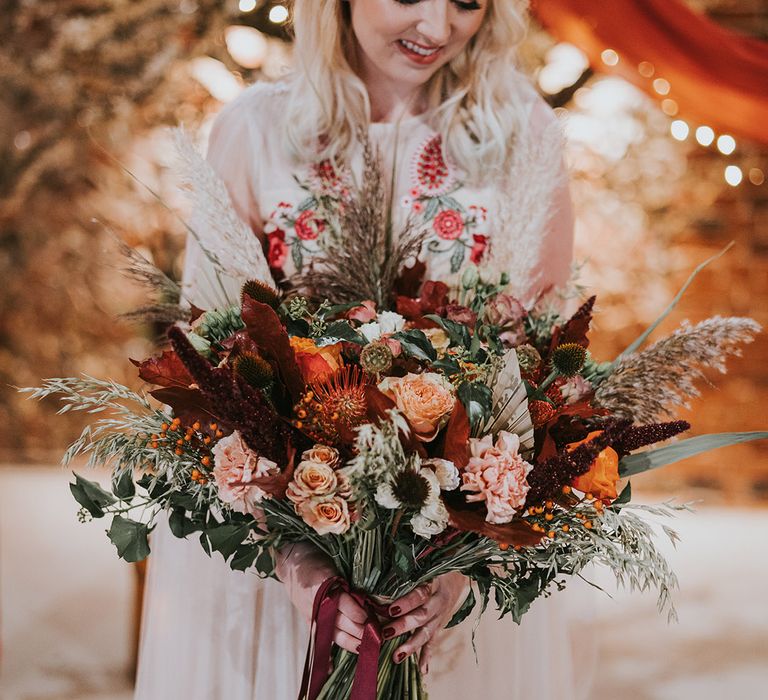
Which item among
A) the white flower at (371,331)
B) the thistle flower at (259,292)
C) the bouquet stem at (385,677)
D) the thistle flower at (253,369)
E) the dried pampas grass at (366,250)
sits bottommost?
the bouquet stem at (385,677)

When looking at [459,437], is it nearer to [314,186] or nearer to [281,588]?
[281,588]

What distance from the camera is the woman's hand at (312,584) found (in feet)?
3.53

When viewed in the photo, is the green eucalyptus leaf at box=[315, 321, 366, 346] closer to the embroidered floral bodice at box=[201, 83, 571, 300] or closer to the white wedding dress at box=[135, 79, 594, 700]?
the white wedding dress at box=[135, 79, 594, 700]

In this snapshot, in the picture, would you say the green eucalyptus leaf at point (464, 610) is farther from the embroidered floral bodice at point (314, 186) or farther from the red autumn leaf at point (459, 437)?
the embroidered floral bodice at point (314, 186)

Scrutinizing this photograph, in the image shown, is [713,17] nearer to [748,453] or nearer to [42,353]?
[748,453]

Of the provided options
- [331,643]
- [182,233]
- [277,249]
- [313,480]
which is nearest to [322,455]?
[313,480]

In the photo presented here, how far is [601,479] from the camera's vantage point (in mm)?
991

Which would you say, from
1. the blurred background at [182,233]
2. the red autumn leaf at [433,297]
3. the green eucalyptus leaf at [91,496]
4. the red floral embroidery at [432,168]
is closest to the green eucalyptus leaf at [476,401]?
the red autumn leaf at [433,297]

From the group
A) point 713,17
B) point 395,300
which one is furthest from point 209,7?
point 395,300

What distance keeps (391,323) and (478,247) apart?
0.47 m

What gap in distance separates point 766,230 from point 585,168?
1.12 metres

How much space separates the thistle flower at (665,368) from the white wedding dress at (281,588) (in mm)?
255

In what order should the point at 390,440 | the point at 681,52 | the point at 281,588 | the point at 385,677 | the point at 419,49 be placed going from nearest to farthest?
the point at 390,440
the point at 385,677
the point at 281,588
the point at 419,49
the point at 681,52

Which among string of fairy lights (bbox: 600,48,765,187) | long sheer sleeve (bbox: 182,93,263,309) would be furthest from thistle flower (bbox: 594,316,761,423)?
string of fairy lights (bbox: 600,48,765,187)
